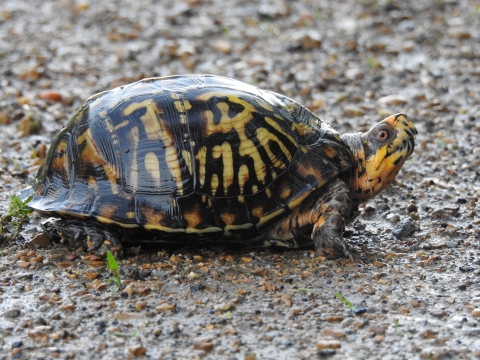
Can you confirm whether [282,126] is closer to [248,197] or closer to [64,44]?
Result: [248,197]

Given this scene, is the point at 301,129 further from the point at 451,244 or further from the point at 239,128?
the point at 451,244

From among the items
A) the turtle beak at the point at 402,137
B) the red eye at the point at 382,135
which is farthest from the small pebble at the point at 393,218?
the red eye at the point at 382,135

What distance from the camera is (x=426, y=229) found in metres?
4.84

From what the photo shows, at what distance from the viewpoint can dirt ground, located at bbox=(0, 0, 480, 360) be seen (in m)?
3.48

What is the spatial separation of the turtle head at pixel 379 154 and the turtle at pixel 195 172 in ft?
0.06

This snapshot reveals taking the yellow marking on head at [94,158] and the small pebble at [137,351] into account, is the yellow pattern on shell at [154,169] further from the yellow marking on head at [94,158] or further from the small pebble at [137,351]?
the small pebble at [137,351]

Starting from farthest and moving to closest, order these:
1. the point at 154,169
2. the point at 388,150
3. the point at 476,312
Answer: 1. the point at 388,150
2. the point at 154,169
3. the point at 476,312

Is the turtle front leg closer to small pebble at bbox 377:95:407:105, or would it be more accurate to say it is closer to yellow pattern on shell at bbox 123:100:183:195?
yellow pattern on shell at bbox 123:100:183:195

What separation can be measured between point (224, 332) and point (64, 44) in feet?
20.8

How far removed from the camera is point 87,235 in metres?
4.36

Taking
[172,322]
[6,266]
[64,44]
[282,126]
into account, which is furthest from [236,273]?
[64,44]

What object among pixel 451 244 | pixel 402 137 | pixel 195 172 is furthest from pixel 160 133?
pixel 451 244

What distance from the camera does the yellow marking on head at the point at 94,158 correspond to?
4.20 m

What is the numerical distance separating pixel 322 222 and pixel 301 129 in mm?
607
